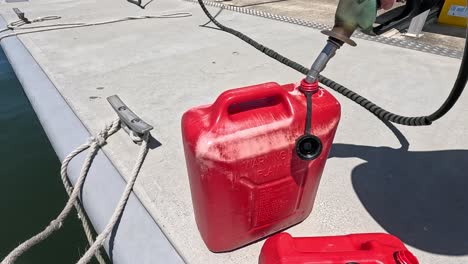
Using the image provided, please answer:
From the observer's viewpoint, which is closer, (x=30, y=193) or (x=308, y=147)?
(x=308, y=147)

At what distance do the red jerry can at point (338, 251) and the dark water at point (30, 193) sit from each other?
177 cm

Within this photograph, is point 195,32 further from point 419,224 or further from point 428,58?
point 419,224

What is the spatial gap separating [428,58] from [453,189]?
1.63m

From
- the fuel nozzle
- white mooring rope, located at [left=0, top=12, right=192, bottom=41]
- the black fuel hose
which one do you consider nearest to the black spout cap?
the fuel nozzle

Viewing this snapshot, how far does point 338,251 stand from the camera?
2.70 feet

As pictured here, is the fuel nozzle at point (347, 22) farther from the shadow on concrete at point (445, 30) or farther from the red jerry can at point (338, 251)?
the shadow on concrete at point (445, 30)

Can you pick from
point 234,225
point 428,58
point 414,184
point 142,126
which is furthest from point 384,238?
point 428,58

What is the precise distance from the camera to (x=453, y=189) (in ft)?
4.33

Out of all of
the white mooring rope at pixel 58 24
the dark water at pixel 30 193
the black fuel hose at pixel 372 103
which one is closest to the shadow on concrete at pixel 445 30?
the black fuel hose at pixel 372 103

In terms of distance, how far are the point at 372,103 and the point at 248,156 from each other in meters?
1.30

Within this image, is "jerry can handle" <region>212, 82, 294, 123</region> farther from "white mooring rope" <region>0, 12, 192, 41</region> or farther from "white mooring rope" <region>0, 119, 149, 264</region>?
"white mooring rope" <region>0, 12, 192, 41</region>

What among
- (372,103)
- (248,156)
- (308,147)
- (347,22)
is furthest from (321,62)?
(372,103)

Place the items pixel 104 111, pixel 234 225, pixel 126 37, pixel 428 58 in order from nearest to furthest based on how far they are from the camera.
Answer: pixel 234 225 → pixel 104 111 → pixel 428 58 → pixel 126 37

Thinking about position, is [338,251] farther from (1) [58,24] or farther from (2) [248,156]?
(1) [58,24]
